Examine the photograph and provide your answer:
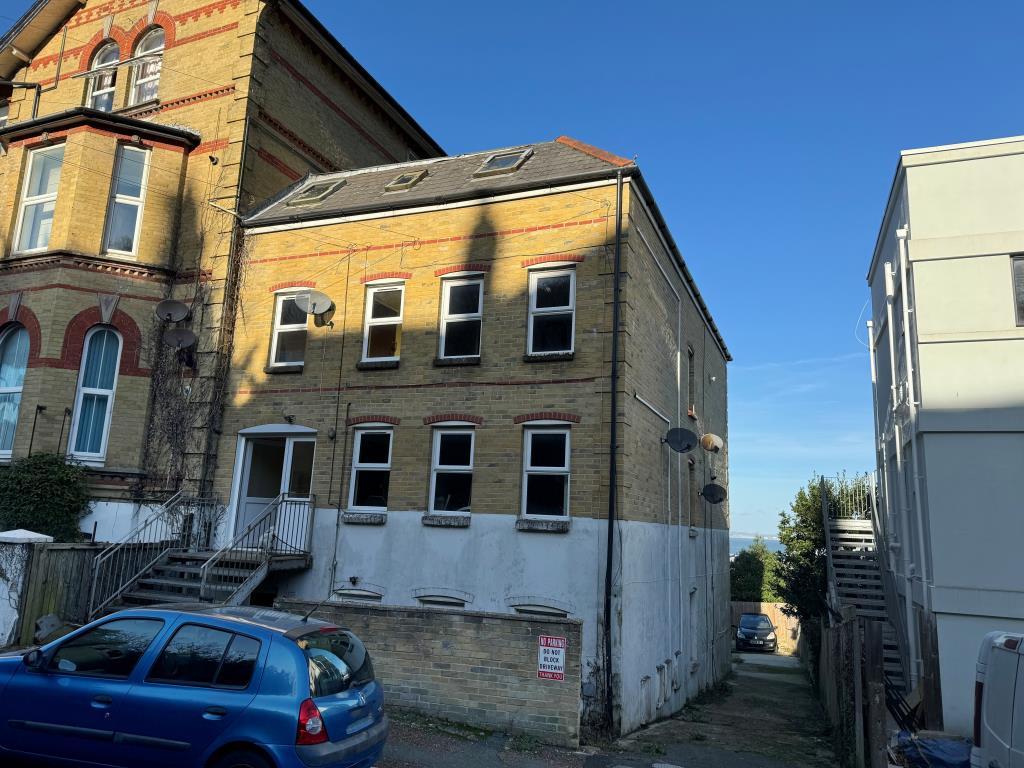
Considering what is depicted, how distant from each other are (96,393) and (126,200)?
4468 millimetres

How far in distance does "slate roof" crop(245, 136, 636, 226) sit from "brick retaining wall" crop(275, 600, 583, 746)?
25.8 ft

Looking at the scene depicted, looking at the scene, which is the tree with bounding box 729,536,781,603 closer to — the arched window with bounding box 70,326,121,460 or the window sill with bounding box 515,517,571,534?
the window sill with bounding box 515,517,571,534

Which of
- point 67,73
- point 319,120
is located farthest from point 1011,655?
point 67,73

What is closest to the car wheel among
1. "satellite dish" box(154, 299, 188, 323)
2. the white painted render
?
the white painted render

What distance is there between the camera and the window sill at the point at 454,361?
1341cm

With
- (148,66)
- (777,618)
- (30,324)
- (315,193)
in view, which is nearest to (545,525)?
(315,193)

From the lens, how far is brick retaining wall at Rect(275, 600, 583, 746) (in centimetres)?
924

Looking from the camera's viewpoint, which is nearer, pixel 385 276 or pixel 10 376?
pixel 385 276

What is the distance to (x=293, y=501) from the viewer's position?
45.3 feet

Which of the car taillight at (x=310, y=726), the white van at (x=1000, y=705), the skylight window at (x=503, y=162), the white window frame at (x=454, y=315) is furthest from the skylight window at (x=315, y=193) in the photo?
the white van at (x=1000, y=705)

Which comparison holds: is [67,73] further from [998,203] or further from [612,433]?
[998,203]

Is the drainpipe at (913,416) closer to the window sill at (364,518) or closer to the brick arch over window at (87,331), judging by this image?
the window sill at (364,518)

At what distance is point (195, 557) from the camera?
1308 centimetres

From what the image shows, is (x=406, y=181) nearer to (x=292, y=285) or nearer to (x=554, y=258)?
(x=292, y=285)
